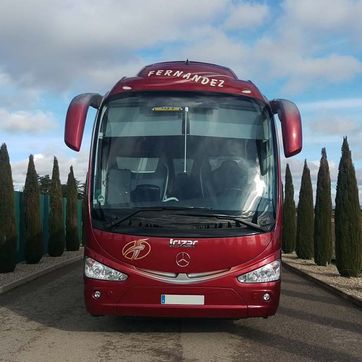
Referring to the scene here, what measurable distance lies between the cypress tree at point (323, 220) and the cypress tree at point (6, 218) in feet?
33.1

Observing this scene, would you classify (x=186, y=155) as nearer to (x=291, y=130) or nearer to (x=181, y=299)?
(x=291, y=130)

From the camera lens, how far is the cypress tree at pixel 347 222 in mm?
14875

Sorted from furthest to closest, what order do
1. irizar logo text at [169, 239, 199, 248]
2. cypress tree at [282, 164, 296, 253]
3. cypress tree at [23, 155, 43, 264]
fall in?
cypress tree at [282, 164, 296, 253], cypress tree at [23, 155, 43, 264], irizar logo text at [169, 239, 199, 248]

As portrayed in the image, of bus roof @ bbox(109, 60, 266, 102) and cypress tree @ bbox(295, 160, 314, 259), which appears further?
cypress tree @ bbox(295, 160, 314, 259)

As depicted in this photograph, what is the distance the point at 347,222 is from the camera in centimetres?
1506

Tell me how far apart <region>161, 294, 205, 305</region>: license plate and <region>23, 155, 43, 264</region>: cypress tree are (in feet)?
38.6

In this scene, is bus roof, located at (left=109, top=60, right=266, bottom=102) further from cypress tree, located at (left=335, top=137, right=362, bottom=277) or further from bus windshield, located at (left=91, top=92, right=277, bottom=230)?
cypress tree, located at (left=335, top=137, right=362, bottom=277)

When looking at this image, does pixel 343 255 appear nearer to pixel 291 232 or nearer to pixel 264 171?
pixel 264 171

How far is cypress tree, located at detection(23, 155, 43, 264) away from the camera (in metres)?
17.4

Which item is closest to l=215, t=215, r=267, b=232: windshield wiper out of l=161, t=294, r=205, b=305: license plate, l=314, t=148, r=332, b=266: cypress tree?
l=161, t=294, r=205, b=305: license plate

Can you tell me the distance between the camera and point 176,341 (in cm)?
699

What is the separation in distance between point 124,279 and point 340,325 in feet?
12.0

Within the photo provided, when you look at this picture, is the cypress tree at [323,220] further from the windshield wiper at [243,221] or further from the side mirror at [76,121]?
the side mirror at [76,121]

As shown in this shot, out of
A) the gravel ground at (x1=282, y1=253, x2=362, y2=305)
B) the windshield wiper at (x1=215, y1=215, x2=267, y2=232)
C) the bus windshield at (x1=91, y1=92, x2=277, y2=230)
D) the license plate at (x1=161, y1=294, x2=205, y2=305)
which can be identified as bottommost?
Result: the gravel ground at (x1=282, y1=253, x2=362, y2=305)
